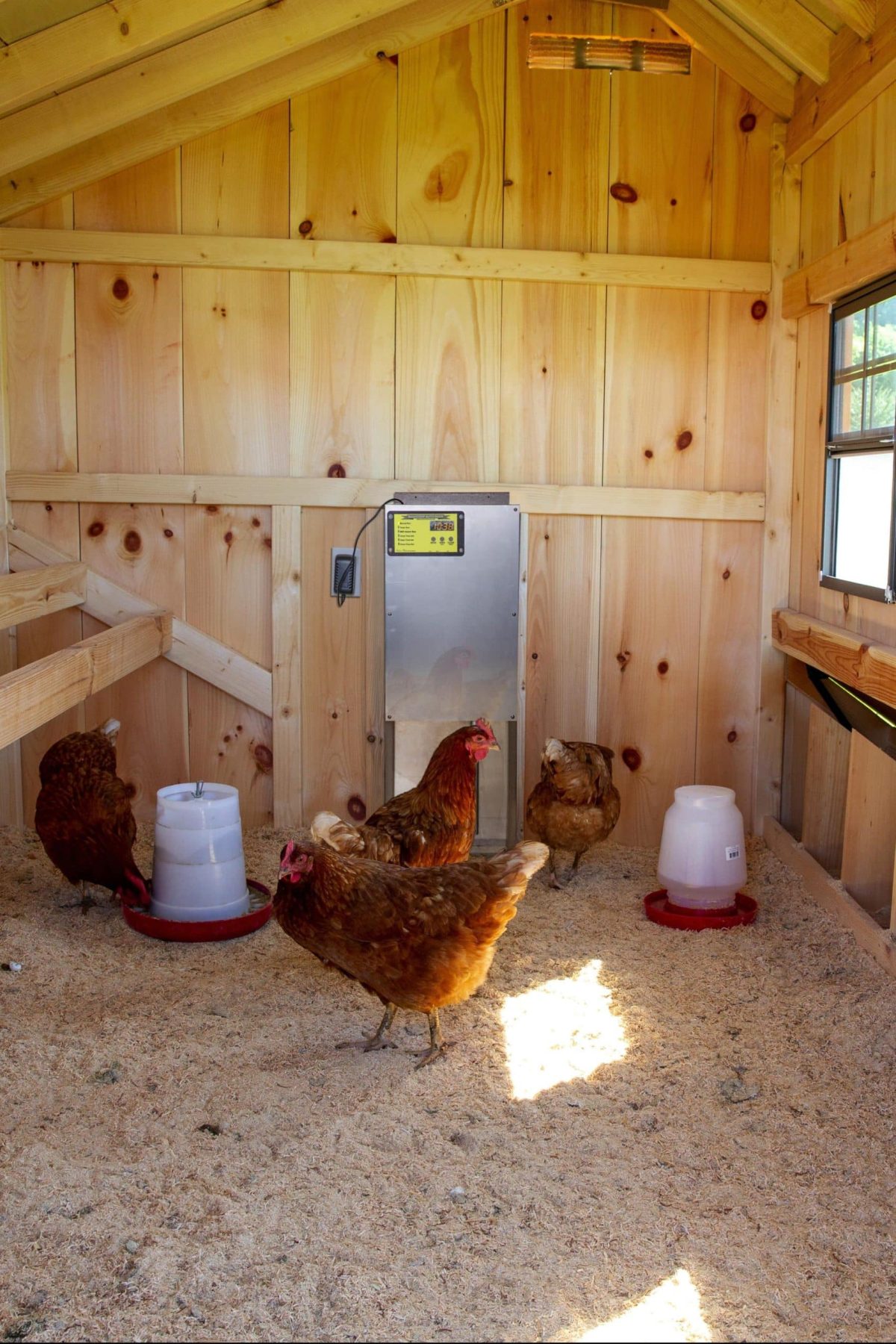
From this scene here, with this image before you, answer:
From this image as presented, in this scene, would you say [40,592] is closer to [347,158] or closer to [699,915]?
[347,158]

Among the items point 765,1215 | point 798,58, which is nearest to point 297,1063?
point 765,1215

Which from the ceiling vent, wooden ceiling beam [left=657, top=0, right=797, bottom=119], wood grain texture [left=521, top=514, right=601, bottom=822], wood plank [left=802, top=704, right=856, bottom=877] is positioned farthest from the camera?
wood grain texture [left=521, top=514, right=601, bottom=822]

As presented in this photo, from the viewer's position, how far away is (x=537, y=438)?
4.48 meters

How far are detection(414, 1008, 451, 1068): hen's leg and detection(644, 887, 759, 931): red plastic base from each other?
1108mm

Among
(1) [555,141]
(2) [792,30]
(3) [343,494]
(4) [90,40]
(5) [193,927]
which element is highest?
(2) [792,30]

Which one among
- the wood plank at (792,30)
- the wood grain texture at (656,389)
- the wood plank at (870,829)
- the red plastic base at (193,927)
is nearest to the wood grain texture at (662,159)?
the wood grain texture at (656,389)

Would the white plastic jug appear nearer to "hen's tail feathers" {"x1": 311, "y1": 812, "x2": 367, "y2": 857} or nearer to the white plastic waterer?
"hen's tail feathers" {"x1": 311, "y1": 812, "x2": 367, "y2": 857}

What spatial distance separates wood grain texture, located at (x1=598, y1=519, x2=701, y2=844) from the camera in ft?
14.9

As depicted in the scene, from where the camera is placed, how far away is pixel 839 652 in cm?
371

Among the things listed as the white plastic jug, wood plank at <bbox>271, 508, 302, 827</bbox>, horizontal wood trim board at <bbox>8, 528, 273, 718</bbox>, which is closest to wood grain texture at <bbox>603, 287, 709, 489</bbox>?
wood plank at <bbox>271, 508, 302, 827</bbox>

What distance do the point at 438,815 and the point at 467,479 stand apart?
157 centimetres

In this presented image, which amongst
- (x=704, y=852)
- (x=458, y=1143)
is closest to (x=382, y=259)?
(x=704, y=852)

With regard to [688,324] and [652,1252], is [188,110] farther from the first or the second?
[652,1252]

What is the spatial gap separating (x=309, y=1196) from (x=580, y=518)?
2790 mm
